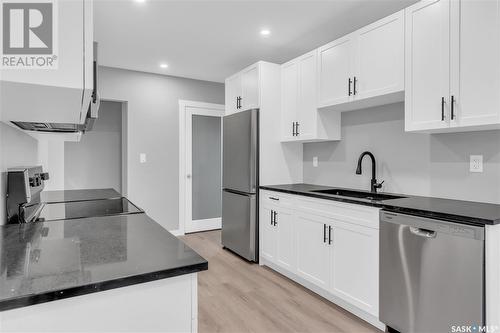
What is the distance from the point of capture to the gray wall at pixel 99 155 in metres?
4.51

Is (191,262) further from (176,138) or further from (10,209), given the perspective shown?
(176,138)

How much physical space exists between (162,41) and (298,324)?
9.65 feet

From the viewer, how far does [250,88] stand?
3502mm

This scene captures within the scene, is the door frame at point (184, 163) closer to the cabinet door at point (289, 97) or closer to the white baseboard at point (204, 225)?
the white baseboard at point (204, 225)

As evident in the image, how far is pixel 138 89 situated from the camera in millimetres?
4297

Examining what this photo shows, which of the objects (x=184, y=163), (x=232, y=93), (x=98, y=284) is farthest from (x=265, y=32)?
(x=98, y=284)

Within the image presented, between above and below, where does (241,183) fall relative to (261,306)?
above

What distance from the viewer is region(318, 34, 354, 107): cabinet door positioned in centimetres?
260

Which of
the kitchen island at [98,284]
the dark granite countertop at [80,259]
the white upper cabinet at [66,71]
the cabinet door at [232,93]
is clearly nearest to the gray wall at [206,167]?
the cabinet door at [232,93]

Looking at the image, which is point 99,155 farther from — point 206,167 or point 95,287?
point 95,287

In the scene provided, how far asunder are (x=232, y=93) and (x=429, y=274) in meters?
2.94

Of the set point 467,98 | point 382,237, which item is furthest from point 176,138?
point 467,98

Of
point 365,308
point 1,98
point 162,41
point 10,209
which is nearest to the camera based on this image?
point 1,98

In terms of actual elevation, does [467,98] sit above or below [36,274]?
above
